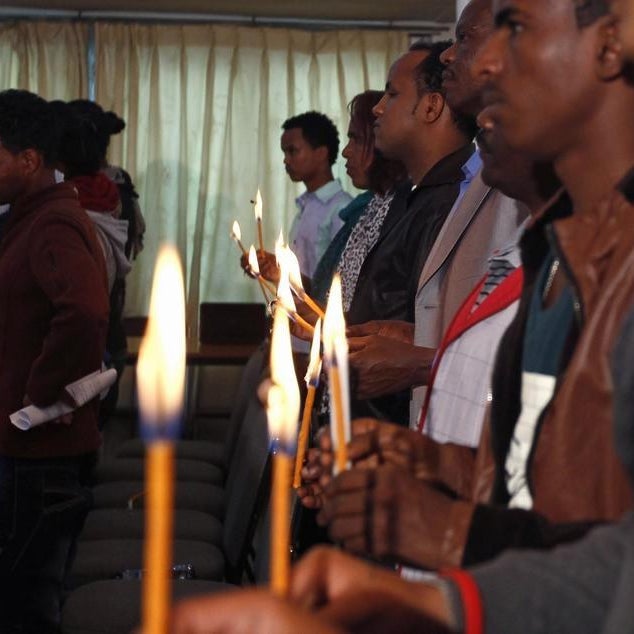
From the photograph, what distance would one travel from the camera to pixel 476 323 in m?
1.62

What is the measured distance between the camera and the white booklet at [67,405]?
116 inches

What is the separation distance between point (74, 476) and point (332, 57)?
4.42m

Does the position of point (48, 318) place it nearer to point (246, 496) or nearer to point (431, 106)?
point (246, 496)

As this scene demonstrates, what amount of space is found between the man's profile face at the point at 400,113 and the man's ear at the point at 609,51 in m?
1.62

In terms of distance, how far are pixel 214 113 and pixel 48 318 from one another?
411 cm

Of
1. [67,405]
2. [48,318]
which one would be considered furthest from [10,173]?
[67,405]

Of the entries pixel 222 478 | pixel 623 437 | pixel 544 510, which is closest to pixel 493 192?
pixel 544 510

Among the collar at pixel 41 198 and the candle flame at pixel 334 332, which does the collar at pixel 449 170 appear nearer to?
the collar at pixel 41 198

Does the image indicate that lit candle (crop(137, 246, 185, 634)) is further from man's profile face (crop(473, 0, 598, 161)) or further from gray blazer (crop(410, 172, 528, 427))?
gray blazer (crop(410, 172, 528, 427))

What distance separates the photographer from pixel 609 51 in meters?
1.08

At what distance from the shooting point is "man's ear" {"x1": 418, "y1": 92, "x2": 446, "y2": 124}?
2691mm

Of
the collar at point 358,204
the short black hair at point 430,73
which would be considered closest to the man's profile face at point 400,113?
the short black hair at point 430,73

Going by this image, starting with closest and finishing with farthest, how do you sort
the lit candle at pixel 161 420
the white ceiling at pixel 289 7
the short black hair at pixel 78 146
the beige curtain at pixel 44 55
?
the lit candle at pixel 161 420 → the short black hair at pixel 78 146 → the white ceiling at pixel 289 7 → the beige curtain at pixel 44 55

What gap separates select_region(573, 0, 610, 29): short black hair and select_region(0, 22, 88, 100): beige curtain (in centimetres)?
612
